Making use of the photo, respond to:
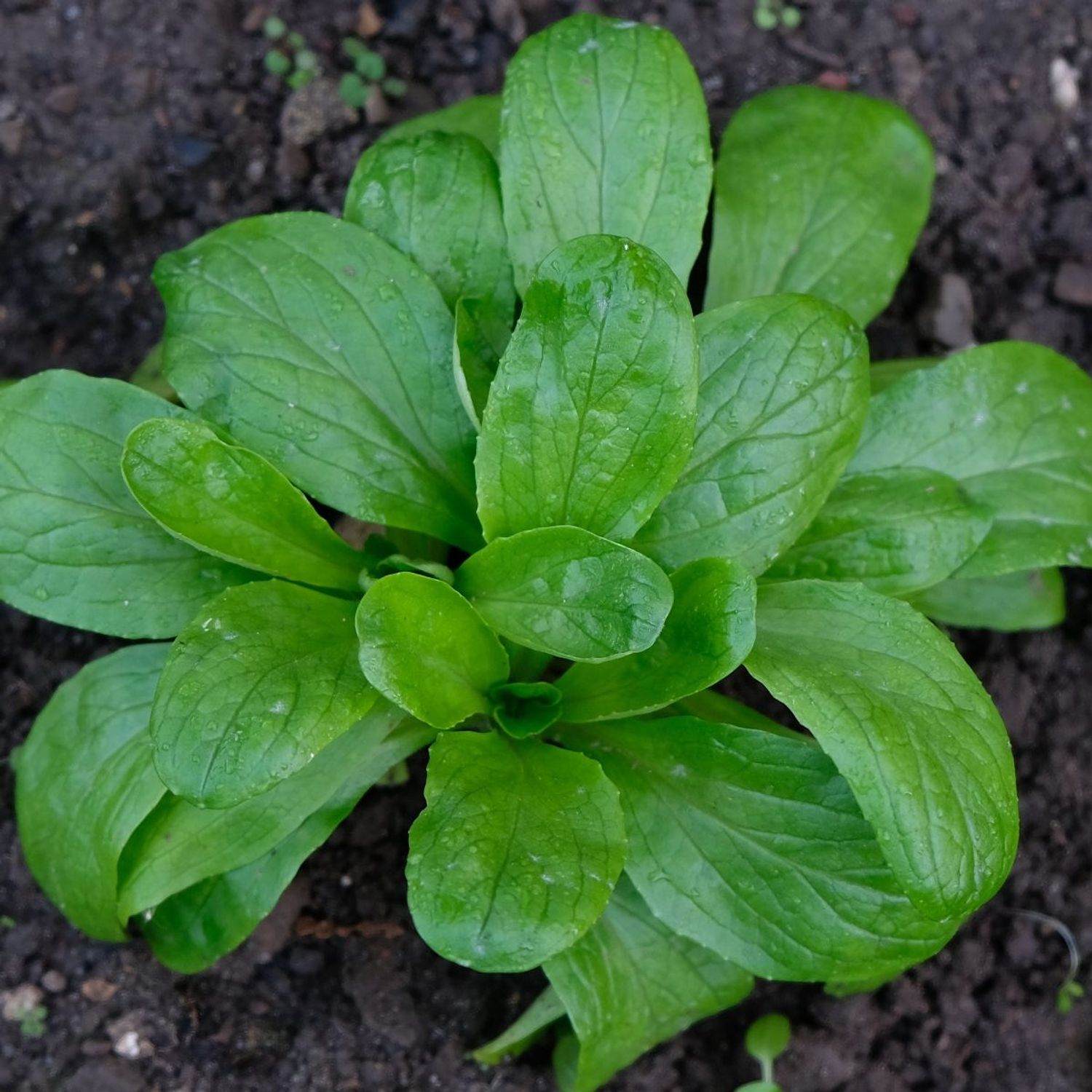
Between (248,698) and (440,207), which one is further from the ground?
(440,207)

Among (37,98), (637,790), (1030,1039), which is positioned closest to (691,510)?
(637,790)

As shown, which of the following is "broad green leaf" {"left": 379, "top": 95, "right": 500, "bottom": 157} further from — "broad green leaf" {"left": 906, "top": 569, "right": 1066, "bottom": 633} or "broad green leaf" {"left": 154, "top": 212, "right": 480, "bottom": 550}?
"broad green leaf" {"left": 906, "top": 569, "right": 1066, "bottom": 633}

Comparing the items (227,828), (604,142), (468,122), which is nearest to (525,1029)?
(227,828)

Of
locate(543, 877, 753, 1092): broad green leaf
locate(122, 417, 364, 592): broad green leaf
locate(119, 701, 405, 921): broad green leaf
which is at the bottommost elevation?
locate(543, 877, 753, 1092): broad green leaf

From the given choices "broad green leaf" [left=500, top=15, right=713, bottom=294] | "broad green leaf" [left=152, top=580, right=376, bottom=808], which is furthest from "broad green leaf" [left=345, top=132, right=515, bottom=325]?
"broad green leaf" [left=152, top=580, right=376, bottom=808]

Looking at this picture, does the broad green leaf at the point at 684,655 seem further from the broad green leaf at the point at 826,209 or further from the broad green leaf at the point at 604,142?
the broad green leaf at the point at 826,209

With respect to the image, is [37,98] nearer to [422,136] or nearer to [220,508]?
[422,136]

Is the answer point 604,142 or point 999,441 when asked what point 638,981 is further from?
point 604,142
